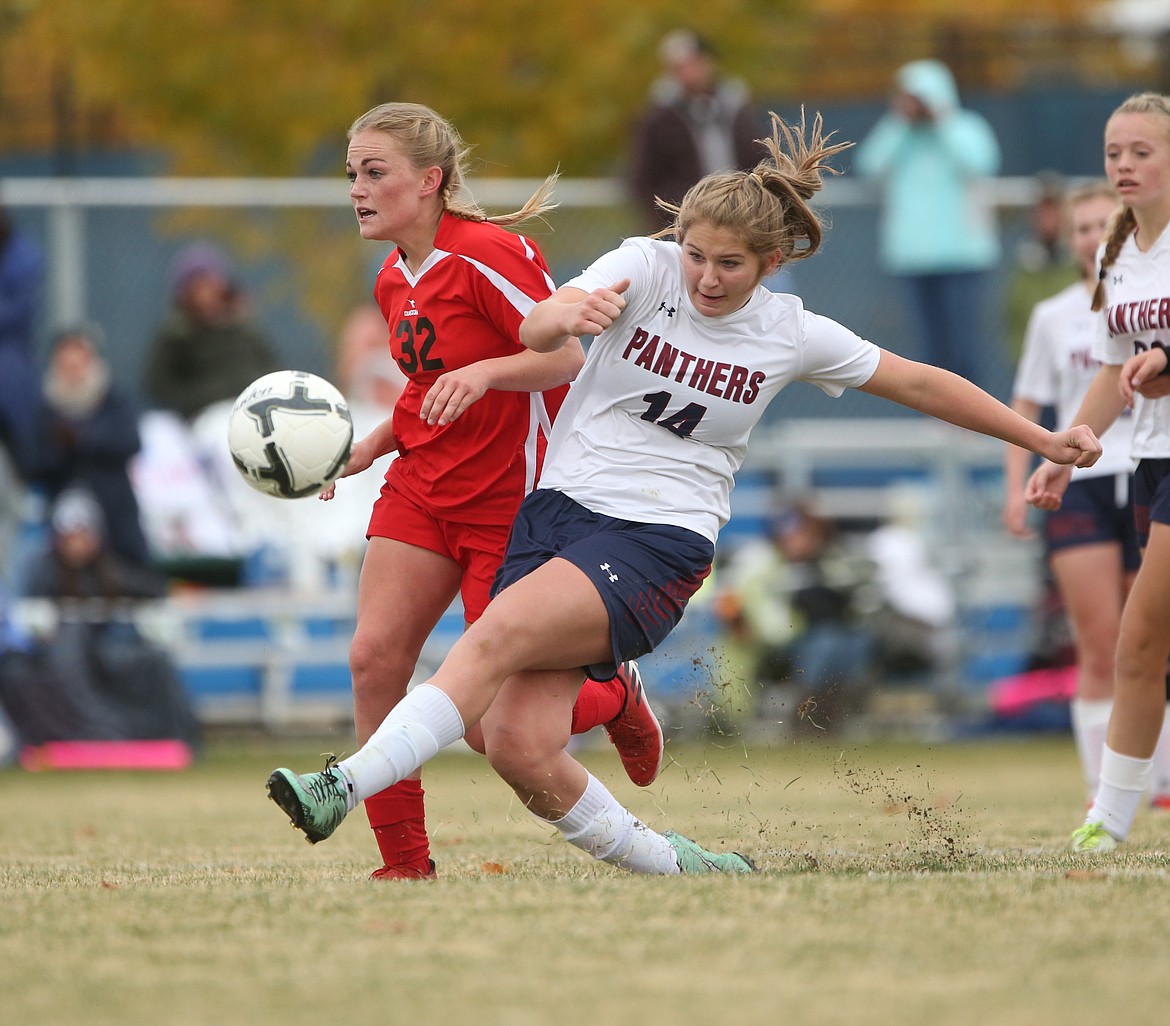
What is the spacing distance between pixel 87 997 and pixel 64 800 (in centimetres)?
608

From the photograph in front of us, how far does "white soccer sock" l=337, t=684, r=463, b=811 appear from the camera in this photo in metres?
4.86

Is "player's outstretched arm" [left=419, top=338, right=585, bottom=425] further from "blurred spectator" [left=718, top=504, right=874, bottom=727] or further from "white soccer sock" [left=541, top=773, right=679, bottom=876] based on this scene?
"blurred spectator" [left=718, top=504, right=874, bottom=727]

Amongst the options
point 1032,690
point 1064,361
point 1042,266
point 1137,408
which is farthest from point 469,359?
point 1042,266

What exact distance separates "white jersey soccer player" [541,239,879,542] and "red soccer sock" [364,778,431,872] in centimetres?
101

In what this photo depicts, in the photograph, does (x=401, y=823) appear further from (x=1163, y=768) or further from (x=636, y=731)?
(x=1163, y=768)

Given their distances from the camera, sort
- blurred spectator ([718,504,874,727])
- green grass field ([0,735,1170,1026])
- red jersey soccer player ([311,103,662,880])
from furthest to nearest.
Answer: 1. blurred spectator ([718,504,874,727])
2. red jersey soccer player ([311,103,662,880])
3. green grass field ([0,735,1170,1026])

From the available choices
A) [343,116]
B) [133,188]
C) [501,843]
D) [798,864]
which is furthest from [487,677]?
[343,116]

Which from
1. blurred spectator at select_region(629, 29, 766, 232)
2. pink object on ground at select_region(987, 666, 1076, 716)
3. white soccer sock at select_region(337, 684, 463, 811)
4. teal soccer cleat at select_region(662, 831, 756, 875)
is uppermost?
blurred spectator at select_region(629, 29, 766, 232)

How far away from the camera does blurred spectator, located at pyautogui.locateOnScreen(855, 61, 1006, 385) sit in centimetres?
1307

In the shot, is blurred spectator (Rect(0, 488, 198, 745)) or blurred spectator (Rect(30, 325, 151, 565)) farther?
blurred spectator (Rect(30, 325, 151, 565))

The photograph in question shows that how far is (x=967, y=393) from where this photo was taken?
211 inches

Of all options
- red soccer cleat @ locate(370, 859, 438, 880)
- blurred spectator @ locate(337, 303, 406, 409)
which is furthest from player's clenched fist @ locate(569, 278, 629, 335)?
blurred spectator @ locate(337, 303, 406, 409)

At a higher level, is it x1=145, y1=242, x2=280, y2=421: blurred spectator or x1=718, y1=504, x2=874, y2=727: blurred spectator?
x1=145, y1=242, x2=280, y2=421: blurred spectator

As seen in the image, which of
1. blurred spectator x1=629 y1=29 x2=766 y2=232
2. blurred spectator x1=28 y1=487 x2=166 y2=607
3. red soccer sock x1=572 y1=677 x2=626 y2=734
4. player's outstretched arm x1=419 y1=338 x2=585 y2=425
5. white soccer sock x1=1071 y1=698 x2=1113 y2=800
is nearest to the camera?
player's outstretched arm x1=419 y1=338 x2=585 y2=425
